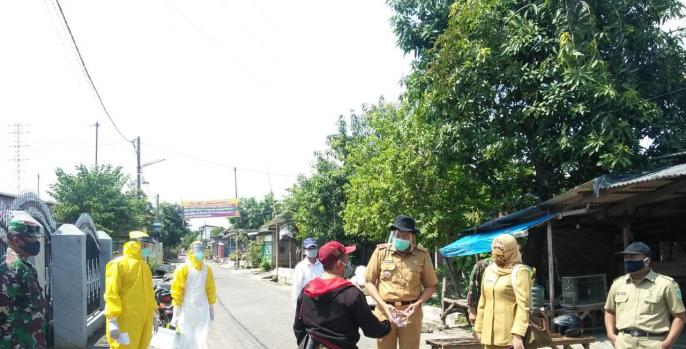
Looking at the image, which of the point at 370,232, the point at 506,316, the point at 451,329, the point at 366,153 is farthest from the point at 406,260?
the point at 366,153

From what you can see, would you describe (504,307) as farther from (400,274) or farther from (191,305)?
(191,305)

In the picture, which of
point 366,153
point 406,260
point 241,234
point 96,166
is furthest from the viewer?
point 241,234

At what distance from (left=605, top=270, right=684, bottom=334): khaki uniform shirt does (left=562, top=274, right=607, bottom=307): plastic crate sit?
6.53 meters

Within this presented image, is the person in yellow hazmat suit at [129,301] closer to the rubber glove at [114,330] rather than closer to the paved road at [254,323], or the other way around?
the rubber glove at [114,330]

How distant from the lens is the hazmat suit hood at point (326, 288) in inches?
158

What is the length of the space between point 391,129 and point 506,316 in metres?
12.9

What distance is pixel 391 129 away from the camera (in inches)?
691

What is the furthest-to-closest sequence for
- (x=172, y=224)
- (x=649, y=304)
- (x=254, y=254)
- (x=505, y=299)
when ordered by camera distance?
1. (x=172, y=224)
2. (x=254, y=254)
3. (x=649, y=304)
4. (x=505, y=299)

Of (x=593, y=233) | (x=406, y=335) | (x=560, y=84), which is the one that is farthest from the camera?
(x=593, y=233)

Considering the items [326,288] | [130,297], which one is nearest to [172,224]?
[130,297]

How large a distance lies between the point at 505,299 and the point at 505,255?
0.35 metres

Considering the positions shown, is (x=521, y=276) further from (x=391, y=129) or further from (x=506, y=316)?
(x=391, y=129)

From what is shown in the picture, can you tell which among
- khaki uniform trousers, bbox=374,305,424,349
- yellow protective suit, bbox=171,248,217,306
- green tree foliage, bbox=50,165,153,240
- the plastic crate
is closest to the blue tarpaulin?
the plastic crate

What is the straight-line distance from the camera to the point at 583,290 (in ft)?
38.5
